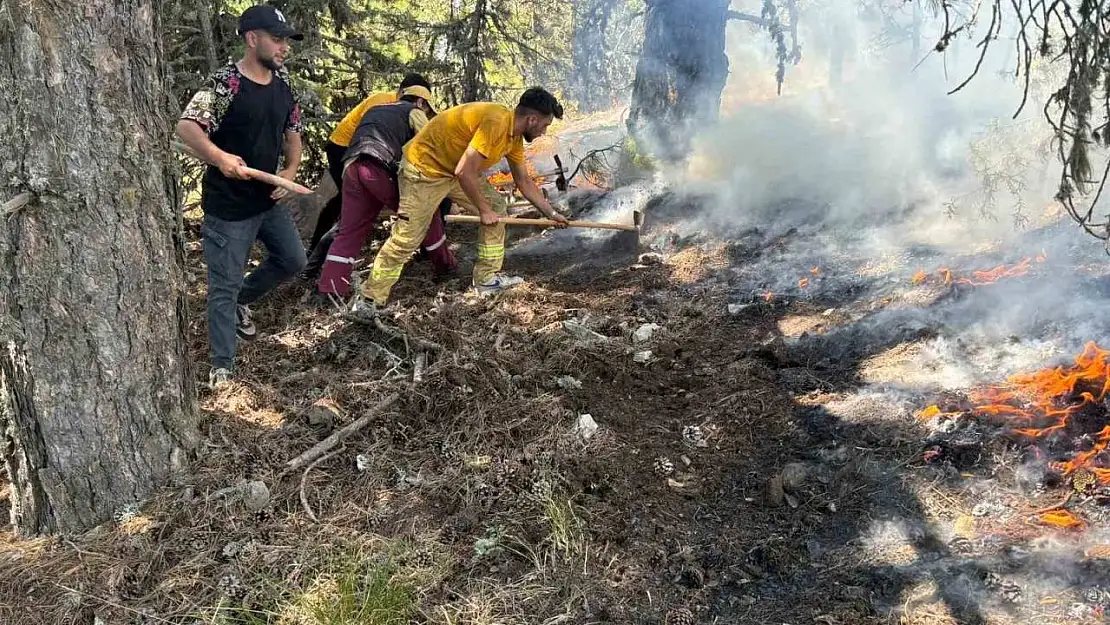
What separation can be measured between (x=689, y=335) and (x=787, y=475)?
1.75 m

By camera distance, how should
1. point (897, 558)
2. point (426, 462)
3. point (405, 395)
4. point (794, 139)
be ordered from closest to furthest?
1. point (897, 558)
2. point (426, 462)
3. point (405, 395)
4. point (794, 139)

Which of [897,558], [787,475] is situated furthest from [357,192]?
[897,558]

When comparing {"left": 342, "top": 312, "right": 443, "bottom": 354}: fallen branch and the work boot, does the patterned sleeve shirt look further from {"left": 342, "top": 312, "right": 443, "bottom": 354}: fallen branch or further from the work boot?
the work boot

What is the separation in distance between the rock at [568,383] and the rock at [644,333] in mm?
846

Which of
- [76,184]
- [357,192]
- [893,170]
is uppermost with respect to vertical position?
[76,184]

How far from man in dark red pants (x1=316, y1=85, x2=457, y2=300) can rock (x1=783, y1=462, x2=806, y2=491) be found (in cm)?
332

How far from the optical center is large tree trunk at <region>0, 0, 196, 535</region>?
2.47 metres

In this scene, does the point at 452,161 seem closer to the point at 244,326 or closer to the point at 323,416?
the point at 244,326

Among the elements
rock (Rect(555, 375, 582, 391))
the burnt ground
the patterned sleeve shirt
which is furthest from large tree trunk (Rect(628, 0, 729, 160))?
the patterned sleeve shirt

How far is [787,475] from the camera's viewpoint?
10.8ft

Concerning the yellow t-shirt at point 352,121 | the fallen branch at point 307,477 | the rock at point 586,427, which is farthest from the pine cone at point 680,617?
the yellow t-shirt at point 352,121

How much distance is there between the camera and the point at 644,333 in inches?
189

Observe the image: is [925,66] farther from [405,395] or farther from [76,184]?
[76,184]

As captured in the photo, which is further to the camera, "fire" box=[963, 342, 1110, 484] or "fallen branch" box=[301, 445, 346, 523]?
"fire" box=[963, 342, 1110, 484]
